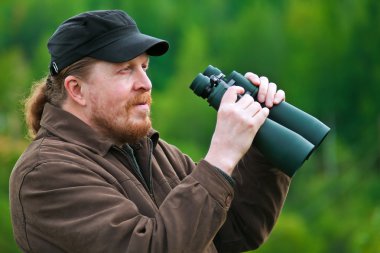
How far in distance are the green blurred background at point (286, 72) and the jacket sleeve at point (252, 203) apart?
26.2 metres

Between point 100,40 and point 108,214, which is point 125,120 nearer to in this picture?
point 100,40

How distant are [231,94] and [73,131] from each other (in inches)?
22.8

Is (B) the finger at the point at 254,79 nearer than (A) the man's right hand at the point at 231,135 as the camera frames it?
No

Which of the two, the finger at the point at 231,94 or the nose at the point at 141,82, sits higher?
the finger at the point at 231,94

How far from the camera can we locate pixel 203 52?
4866cm

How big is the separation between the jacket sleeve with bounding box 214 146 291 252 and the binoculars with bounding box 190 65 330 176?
298 mm

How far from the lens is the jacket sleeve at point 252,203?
335cm

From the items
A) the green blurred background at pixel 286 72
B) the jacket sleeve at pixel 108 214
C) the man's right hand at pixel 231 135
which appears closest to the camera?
the jacket sleeve at pixel 108 214

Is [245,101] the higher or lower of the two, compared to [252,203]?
higher

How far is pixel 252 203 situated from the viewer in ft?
11.0

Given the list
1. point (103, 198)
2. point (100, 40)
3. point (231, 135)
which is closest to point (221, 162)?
point (231, 135)

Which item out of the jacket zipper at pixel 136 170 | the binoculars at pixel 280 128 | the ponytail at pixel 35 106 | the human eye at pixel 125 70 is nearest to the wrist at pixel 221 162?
the binoculars at pixel 280 128

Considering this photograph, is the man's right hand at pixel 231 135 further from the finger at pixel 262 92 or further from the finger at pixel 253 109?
the finger at pixel 262 92

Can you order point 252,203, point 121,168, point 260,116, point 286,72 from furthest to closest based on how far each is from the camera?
point 286,72
point 252,203
point 121,168
point 260,116
